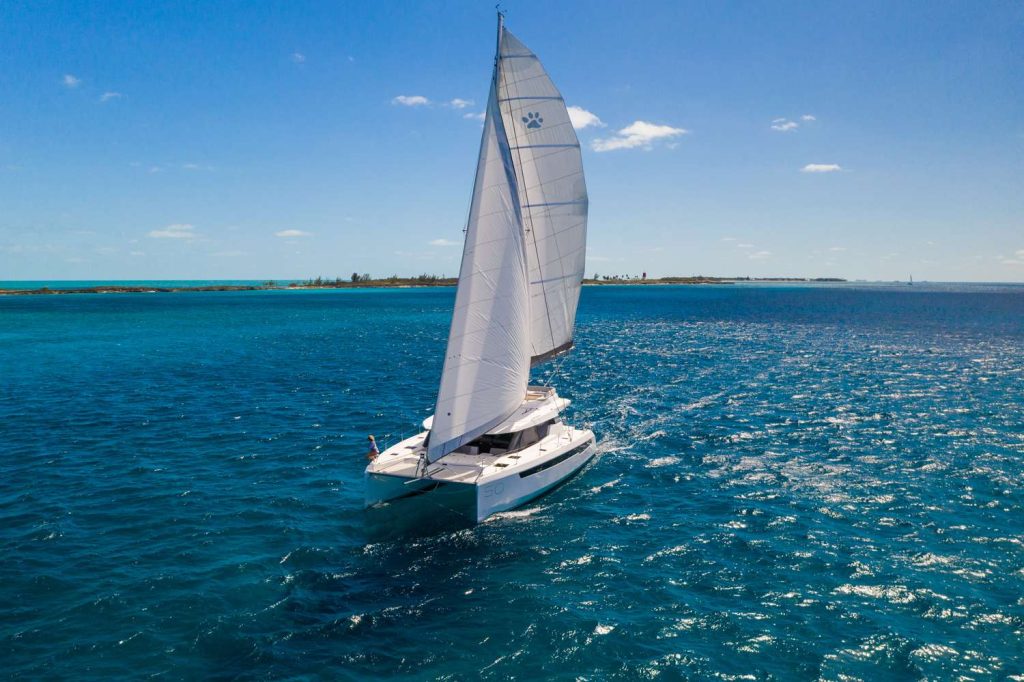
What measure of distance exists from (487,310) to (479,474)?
6.48 metres

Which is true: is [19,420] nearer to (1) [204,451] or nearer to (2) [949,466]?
(1) [204,451]

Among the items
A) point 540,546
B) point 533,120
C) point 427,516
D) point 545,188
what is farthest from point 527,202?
point 540,546

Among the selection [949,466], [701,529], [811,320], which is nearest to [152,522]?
[701,529]

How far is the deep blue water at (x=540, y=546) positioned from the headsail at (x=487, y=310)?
4433 mm

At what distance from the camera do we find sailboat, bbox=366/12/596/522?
21.2m

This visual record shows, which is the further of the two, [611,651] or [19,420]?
[19,420]

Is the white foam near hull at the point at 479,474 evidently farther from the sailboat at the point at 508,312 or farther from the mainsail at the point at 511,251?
the mainsail at the point at 511,251

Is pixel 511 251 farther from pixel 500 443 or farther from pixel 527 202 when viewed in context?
pixel 500 443

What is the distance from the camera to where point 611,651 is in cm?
1511

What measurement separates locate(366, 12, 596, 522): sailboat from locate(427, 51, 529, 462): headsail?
4cm

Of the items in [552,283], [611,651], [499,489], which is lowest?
[611,651]

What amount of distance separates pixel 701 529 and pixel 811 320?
10944 cm

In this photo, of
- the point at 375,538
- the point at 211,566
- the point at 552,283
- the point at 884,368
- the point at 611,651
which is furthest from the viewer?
the point at 884,368

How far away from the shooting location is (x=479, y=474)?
22141mm
